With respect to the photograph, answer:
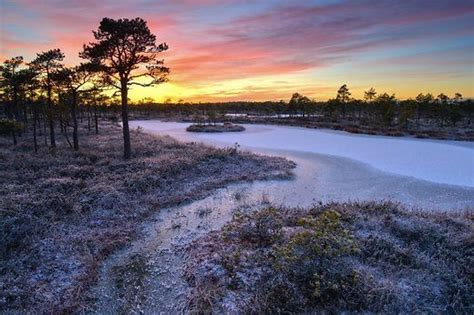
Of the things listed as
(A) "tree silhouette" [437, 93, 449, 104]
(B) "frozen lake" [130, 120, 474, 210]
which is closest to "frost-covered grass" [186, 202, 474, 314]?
(B) "frozen lake" [130, 120, 474, 210]

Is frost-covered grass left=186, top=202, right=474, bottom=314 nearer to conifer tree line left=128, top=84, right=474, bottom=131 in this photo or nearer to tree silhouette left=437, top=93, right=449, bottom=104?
conifer tree line left=128, top=84, right=474, bottom=131

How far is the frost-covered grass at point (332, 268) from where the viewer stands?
7242 millimetres

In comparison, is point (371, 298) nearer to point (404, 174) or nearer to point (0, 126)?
point (404, 174)

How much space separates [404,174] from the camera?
22219mm

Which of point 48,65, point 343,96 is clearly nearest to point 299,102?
point 343,96

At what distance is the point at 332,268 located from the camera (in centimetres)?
795

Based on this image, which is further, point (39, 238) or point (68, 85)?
point (68, 85)

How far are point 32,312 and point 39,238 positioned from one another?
434 cm

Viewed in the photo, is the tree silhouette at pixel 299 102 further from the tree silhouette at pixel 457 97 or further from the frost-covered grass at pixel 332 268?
the frost-covered grass at pixel 332 268

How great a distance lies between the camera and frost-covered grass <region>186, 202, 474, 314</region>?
7242mm

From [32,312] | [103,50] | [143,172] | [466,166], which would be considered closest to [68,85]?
[103,50]

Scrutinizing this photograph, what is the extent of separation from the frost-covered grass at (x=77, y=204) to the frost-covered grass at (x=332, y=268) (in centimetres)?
337

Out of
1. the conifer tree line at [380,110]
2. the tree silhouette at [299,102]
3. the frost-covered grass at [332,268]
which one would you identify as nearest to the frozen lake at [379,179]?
the frost-covered grass at [332,268]

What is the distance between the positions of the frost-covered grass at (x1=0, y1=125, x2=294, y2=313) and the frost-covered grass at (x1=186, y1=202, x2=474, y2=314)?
132 inches
